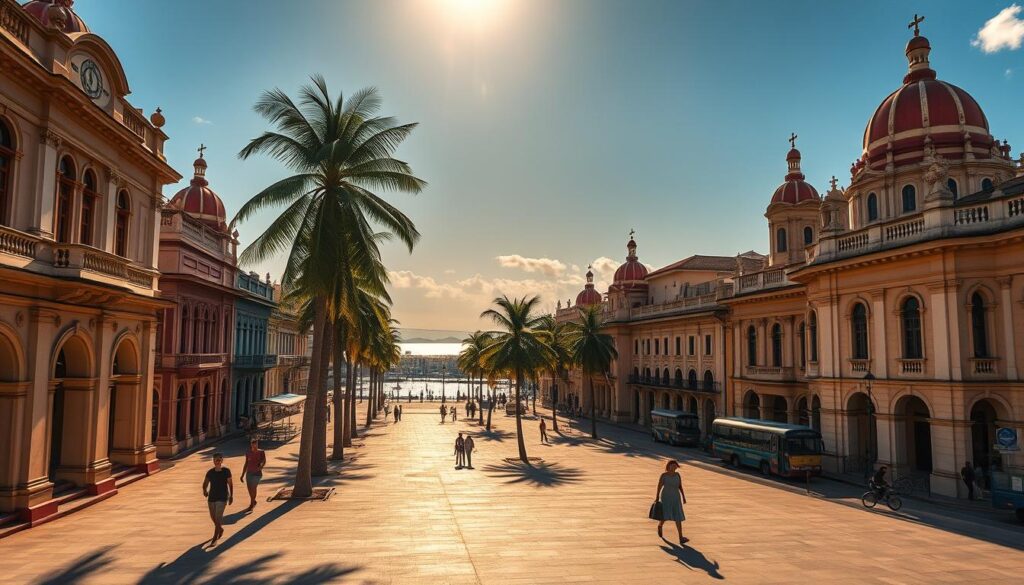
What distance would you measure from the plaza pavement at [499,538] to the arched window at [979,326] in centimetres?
662

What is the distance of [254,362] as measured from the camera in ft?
143

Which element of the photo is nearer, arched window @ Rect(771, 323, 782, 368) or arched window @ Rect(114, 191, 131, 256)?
arched window @ Rect(114, 191, 131, 256)

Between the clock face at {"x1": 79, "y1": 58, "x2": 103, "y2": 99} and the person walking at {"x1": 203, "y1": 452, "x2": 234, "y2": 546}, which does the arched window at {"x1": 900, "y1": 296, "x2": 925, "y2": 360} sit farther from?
the clock face at {"x1": 79, "y1": 58, "x2": 103, "y2": 99}

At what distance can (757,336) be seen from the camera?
3938 centimetres

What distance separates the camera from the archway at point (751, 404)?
132 feet

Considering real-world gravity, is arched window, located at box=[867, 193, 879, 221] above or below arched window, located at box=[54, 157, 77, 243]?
above


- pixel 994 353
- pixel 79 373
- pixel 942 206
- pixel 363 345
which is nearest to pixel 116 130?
pixel 79 373

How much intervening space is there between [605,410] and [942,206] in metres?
44.1

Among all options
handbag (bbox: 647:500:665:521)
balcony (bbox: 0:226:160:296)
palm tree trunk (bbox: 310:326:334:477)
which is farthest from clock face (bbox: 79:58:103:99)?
handbag (bbox: 647:500:665:521)

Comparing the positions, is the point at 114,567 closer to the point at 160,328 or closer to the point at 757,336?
the point at 160,328

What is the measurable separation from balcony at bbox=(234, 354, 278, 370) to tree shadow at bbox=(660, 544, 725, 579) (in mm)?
35037

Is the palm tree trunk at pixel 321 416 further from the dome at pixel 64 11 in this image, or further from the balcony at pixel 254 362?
the balcony at pixel 254 362

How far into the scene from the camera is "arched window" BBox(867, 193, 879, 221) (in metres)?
35.8

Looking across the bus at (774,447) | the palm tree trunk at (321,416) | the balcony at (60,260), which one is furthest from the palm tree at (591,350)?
the balcony at (60,260)
